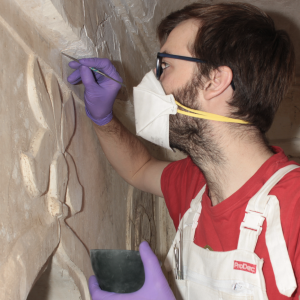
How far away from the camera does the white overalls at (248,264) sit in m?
1.03

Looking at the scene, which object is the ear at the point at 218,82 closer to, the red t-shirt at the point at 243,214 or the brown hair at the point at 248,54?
the brown hair at the point at 248,54

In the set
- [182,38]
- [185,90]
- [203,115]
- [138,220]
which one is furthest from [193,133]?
[138,220]

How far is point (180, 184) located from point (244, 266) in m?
0.64

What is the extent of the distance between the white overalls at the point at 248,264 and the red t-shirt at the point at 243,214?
37 millimetres

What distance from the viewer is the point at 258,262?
1.06 meters

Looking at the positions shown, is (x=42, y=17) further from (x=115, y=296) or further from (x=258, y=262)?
(x=258, y=262)

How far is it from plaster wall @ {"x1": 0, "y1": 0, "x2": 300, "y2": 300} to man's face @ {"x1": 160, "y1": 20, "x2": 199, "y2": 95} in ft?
1.13

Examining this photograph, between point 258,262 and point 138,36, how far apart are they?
184 centimetres

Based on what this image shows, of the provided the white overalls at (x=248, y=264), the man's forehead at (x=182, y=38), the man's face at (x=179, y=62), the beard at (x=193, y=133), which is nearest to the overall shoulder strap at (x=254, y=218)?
the white overalls at (x=248, y=264)

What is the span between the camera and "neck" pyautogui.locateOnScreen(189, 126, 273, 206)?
1.29 metres

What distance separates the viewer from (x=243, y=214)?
1192 millimetres

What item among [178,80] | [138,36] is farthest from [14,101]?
[138,36]

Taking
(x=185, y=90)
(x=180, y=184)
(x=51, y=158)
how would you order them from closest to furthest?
1. (x=51, y=158)
2. (x=185, y=90)
3. (x=180, y=184)

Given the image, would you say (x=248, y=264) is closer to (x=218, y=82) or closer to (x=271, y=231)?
(x=271, y=231)
